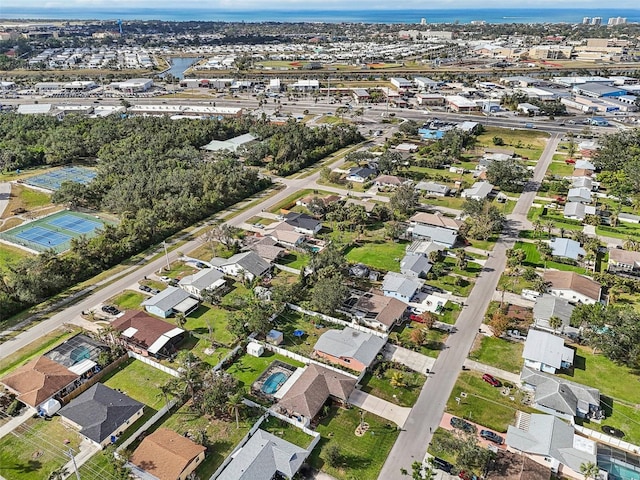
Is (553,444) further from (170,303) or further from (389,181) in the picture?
(389,181)

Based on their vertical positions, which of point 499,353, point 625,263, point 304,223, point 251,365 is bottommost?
point 251,365

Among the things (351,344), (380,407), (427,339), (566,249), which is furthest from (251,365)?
(566,249)

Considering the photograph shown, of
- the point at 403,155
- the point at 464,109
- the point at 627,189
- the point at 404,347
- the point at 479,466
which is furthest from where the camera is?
the point at 464,109

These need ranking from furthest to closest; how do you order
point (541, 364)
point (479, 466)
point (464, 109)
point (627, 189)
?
point (464, 109)
point (627, 189)
point (541, 364)
point (479, 466)

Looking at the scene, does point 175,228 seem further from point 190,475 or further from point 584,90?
point 584,90

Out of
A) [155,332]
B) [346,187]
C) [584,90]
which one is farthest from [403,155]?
[584,90]

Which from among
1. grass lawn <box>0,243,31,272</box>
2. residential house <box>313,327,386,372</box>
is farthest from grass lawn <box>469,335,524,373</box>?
grass lawn <box>0,243,31,272</box>

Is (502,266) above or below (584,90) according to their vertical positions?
below

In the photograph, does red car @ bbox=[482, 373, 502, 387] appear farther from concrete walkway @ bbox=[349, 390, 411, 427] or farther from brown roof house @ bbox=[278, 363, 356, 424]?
brown roof house @ bbox=[278, 363, 356, 424]
